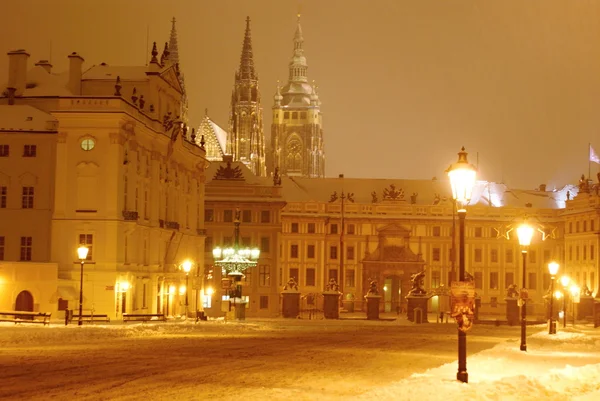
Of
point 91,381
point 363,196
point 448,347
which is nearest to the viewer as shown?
point 91,381

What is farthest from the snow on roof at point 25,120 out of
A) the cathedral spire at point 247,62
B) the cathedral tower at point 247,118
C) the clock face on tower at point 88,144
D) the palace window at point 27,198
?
the cathedral spire at point 247,62

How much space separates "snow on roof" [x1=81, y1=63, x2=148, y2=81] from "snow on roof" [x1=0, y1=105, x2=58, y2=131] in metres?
7.25

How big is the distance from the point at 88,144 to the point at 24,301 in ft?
29.9

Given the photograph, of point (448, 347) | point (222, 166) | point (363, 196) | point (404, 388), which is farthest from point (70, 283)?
point (363, 196)

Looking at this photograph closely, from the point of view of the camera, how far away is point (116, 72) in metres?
67.9

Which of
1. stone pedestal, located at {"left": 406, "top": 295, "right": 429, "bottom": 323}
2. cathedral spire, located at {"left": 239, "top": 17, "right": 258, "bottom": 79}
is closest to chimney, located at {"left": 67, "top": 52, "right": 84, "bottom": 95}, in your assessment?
stone pedestal, located at {"left": 406, "top": 295, "right": 429, "bottom": 323}

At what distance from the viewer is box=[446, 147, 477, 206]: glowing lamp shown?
20.2 meters

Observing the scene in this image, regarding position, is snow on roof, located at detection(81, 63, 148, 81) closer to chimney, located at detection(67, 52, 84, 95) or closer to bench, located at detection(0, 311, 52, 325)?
chimney, located at detection(67, 52, 84, 95)

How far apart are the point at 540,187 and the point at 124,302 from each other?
82229 mm

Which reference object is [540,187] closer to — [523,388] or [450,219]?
[450,219]

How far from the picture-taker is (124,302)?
58.6 m

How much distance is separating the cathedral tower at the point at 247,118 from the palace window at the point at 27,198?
13322cm

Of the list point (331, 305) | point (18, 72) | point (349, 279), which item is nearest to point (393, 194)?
point (349, 279)

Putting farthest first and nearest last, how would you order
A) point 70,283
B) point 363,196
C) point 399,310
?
point 363,196
point 399,310
point 70,283
